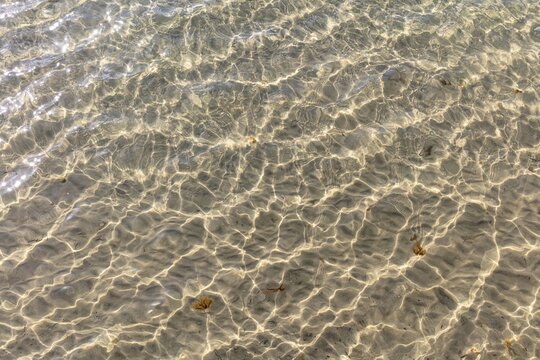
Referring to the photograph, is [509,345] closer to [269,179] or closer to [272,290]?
[272,290]

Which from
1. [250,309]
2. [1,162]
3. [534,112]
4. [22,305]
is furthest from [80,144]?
[534,112]

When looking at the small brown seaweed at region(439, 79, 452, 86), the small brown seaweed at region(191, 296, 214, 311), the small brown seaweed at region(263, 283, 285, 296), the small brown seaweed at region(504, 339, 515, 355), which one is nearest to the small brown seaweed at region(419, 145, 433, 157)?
the small brown seaweed at region(439, 79, 452, 86)

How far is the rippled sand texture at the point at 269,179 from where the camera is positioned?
14.6 feet

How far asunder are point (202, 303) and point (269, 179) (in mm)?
1441

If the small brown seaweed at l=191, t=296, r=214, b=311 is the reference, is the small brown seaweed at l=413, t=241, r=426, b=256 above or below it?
below

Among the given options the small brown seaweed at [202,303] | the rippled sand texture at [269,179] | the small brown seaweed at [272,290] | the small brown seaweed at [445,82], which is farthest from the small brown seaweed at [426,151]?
the small brown seaweed at [202,303]

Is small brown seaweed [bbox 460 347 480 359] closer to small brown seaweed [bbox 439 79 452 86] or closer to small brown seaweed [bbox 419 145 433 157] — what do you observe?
small brown seaweed [bbox 419 145 433 157]

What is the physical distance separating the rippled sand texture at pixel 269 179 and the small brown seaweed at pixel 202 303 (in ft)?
0.11

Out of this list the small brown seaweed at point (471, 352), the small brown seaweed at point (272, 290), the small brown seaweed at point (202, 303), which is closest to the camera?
the small brown seaweed at point (471, 352)

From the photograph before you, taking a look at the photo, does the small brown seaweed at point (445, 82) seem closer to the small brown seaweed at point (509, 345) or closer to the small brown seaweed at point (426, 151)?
the small brown seaweed at point (426, 151)

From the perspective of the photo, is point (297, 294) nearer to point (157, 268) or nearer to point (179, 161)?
point (157, 268)

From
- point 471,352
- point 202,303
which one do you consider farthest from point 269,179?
point 471,352

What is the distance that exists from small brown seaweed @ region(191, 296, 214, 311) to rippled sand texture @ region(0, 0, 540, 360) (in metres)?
0.03

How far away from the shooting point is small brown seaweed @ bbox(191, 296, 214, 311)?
4.50m
